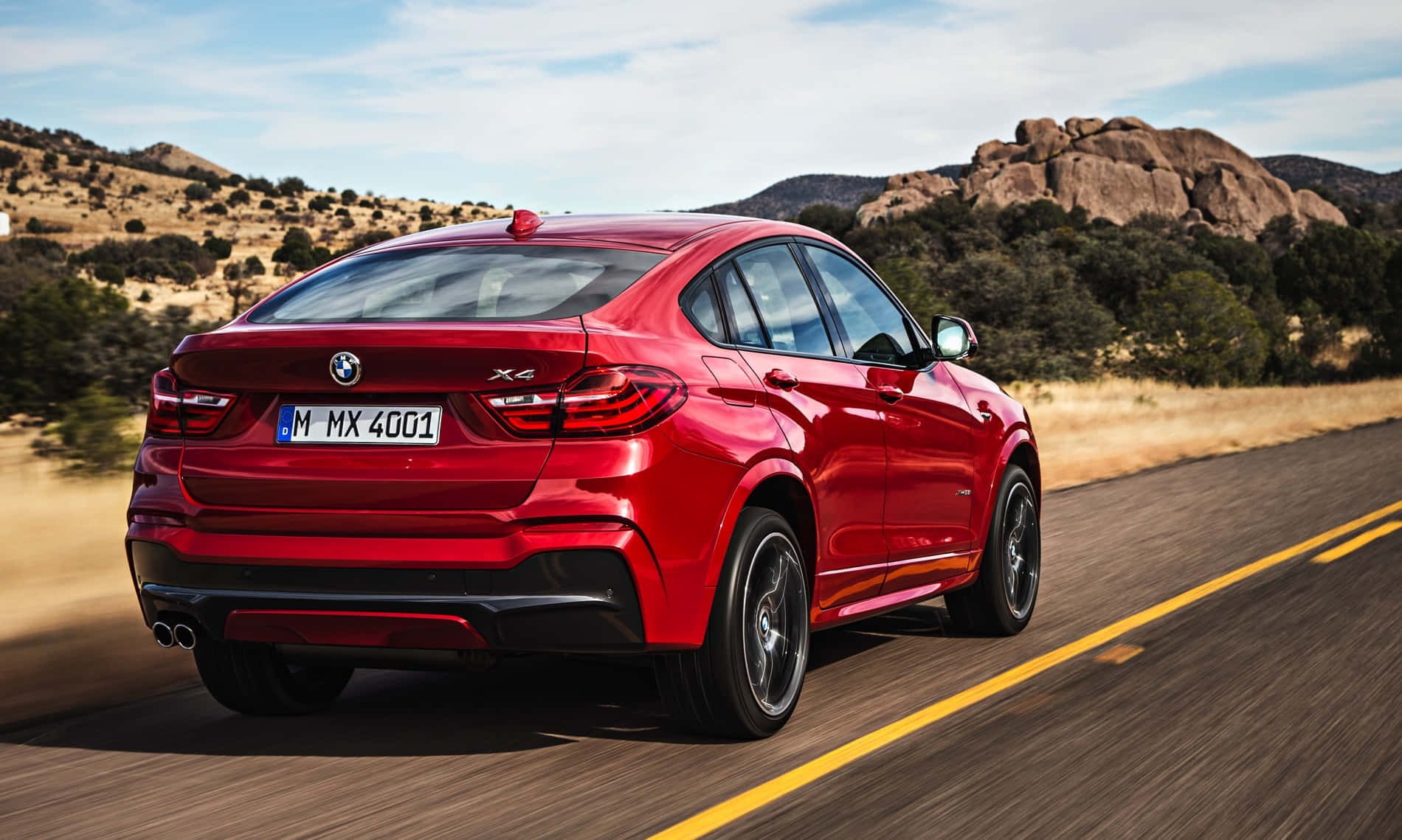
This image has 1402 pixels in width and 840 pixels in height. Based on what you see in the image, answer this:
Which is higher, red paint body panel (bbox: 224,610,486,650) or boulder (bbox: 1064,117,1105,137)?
boulder (bbox: 1064,117,1105,137)

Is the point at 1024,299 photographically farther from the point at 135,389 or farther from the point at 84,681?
the point at 84,681

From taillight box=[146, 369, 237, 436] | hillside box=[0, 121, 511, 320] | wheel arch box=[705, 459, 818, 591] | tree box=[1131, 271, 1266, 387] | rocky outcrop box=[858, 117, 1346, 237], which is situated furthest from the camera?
rocky outcrop box=[858, 117, 1346, 237]

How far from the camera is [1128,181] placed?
12044 centimetres

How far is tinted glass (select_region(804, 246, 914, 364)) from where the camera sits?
601 cm

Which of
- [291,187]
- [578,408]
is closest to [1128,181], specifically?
[291,187]

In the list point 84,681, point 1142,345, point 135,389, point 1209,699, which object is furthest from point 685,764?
point 1142,345

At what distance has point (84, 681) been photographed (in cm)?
607

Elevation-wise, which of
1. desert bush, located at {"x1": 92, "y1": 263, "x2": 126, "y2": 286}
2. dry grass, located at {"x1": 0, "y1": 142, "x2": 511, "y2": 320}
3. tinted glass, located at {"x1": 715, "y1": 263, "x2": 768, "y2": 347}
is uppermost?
dry grass, located at {"x1": 0, "y1": 142, "x2": 511, "y2": 320}

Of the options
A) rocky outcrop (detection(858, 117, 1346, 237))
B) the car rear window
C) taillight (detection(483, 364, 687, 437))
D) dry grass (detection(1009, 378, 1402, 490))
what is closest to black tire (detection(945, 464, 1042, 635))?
the car rear window

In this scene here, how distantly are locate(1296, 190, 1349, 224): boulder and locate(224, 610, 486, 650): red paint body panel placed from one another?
126 metres

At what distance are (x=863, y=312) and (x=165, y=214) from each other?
217 ft

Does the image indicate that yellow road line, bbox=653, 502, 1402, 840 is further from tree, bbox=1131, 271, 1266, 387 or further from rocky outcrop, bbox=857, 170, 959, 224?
rocky outcrop, bbox=857, 170, 959, 224

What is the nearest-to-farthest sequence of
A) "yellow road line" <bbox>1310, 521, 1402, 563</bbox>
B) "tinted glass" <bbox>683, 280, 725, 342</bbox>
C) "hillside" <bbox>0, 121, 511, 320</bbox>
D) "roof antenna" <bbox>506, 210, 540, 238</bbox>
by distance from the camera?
"tinted glass" <bbox>683, 280, 725, 342</bbox> → "roof antenna" <bbox>506, 210, 540, 238</bbox> → "yellow road line" <bbox>1310, 521, 1402, 563</bbox> → "hillside" <bbox>0, 121, 511, 320</bbox>

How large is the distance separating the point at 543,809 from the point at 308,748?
3.77ft
